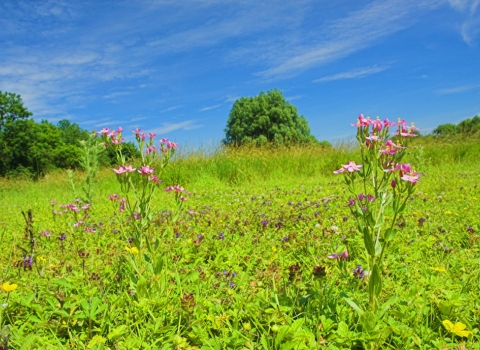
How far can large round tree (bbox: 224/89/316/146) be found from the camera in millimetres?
36062

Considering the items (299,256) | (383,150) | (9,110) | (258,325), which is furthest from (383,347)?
(9,110)

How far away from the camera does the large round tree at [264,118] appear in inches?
1420

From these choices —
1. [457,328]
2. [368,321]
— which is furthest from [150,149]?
[457,328]

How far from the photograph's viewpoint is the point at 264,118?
1409 inches

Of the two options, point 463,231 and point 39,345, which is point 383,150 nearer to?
point 39,345

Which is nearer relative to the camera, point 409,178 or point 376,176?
point 409,178

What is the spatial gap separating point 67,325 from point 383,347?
162 centimetres

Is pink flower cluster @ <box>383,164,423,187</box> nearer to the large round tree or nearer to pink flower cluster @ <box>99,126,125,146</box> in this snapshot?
pink flower cluster @ <box>99,126,125,146</box>

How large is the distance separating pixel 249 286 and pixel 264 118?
112 feet

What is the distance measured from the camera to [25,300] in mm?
1965

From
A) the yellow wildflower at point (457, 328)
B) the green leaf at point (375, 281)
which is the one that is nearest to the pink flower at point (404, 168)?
the green leaf at point (375, 281)

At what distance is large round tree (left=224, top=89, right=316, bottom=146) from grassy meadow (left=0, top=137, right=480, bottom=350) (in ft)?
104

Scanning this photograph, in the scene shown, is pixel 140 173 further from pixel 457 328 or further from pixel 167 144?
pixel 457 328

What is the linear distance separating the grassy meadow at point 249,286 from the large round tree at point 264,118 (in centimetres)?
3168
